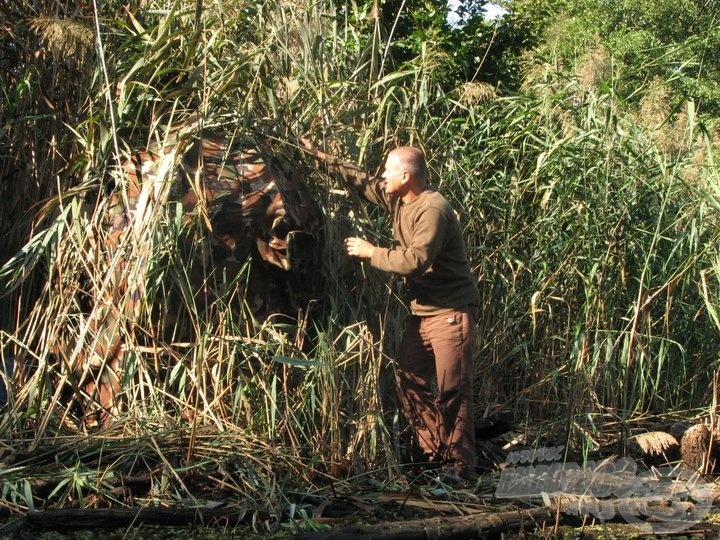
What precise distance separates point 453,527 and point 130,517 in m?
1.20

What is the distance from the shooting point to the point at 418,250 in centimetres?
473

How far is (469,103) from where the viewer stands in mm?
6273

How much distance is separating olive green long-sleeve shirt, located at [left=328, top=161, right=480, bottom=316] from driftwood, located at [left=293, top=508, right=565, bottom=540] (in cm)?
123

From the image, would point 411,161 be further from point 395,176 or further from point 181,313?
point 181,313

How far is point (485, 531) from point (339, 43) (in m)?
2.97

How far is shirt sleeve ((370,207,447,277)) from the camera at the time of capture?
15.3ft

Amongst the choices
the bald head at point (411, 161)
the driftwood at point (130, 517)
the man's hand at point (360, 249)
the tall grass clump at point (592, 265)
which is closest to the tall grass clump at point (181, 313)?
the driftwood at point (130, 517)

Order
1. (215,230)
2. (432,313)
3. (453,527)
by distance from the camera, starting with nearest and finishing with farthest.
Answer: (453,527) < (215,230) < (432,313)

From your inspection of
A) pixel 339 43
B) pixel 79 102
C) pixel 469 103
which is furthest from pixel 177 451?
pixel 469 103

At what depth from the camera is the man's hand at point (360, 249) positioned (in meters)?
4.70

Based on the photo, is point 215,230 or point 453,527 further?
point 215,230

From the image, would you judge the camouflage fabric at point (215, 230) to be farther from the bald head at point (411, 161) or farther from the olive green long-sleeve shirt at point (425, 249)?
the bald head at point (411, 161)

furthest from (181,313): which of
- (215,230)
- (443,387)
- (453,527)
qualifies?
(453,527)

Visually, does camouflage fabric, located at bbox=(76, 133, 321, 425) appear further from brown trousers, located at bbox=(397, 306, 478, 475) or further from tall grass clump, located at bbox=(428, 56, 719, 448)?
tall grass clump, located at bbox=(428, 56, 719, 448)
